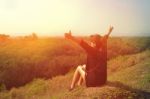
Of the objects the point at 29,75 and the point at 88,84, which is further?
the point at 29,75

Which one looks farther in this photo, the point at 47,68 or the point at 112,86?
the point at 47,68

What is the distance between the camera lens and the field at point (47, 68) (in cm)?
625

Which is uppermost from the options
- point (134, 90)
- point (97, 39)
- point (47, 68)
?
point (97, 39)

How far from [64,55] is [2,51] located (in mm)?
1000

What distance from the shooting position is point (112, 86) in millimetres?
5836

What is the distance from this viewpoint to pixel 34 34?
6.27m

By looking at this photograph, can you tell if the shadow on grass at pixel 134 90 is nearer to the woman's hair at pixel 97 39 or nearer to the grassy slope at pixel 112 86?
the grassy slope at pixel 112 86

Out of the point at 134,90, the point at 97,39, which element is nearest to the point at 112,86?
the point at 134,90

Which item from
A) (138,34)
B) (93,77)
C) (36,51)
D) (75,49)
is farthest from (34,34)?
(138,34)

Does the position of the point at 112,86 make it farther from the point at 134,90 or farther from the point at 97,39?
the point at 97,39

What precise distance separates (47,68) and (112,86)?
116 cm

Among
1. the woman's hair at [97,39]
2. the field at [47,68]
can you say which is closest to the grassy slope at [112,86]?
the field at [47,68]

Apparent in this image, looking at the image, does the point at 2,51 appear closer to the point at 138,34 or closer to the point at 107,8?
the point at 107,8

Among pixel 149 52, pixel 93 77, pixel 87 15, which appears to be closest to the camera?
pixel 93 77
